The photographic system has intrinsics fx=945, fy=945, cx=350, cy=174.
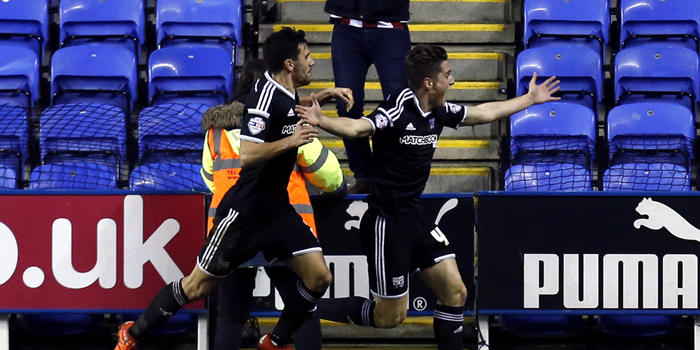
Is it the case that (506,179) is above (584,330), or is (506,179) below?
above

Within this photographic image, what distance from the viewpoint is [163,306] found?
5.09 meters

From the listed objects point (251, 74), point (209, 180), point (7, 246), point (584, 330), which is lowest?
point (584, 330)

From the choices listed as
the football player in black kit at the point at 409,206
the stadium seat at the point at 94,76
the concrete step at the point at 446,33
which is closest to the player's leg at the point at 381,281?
the football player in black kit at the point at 409,206

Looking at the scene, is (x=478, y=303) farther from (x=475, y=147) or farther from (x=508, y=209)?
(x=475, y=147)

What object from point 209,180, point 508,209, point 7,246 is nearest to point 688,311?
point 508,209

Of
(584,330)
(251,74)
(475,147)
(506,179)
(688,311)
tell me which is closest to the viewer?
(251,74)

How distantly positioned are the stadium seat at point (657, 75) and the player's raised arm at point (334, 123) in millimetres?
3648

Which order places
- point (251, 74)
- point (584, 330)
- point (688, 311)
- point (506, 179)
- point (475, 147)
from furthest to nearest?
1. point (475, 147)
2. point (506, 179)
3. point (584, 330)
4. point (688, 311)
5. point (251, 74)

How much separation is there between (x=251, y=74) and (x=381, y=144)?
0.80 meters

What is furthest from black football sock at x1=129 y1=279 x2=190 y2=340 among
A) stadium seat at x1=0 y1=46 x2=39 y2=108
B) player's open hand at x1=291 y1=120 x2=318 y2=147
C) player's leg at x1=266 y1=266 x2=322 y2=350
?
stadium seat at x1=0 y1=46 x2=39 y2=108

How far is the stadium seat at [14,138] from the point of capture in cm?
682

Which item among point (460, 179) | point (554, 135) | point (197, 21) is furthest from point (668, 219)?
point (197, 21)

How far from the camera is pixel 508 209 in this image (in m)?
5.71

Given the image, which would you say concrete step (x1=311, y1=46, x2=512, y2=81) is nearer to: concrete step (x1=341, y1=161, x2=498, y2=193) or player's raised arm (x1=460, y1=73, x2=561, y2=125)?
concrete step (x1=341, y1=161, x2=498, y2=193)
